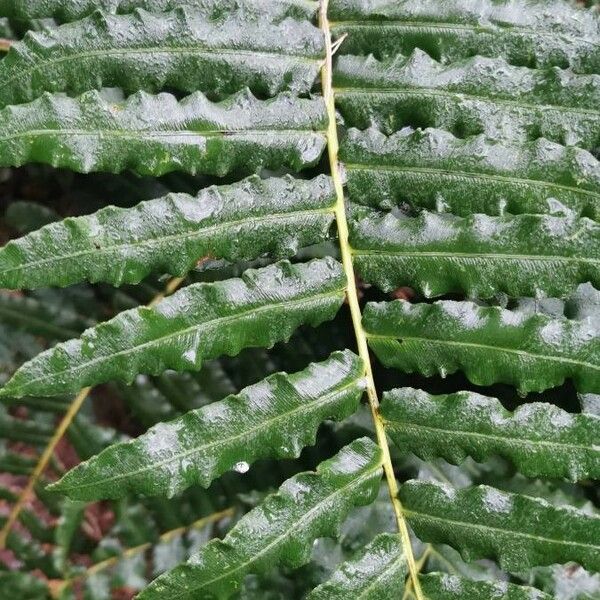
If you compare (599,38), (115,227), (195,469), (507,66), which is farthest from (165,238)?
(599,38)

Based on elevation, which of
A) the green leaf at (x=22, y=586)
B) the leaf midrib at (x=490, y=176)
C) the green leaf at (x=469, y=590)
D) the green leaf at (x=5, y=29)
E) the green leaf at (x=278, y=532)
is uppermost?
the green leaf at (x=5, y=29)

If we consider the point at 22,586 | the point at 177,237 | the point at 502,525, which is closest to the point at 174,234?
the point at 177,237

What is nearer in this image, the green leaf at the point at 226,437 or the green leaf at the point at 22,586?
the green leaf at the point at 226,437

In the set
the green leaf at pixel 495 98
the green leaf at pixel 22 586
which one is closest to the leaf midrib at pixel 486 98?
the green leaf at pixel 495 98

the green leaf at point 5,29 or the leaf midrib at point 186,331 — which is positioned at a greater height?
the green leaf at point 5,29

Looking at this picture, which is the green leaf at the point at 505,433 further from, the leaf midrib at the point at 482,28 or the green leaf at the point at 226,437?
the leaf midrib at the point at 482,28

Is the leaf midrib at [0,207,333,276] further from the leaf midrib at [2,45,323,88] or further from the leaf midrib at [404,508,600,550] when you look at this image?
the leaf midrib at [404,508,600,550]

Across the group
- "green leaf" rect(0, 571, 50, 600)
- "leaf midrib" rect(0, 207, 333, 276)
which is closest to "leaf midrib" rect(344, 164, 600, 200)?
"leaf midrib" rect(0, 207, 333, 276)
